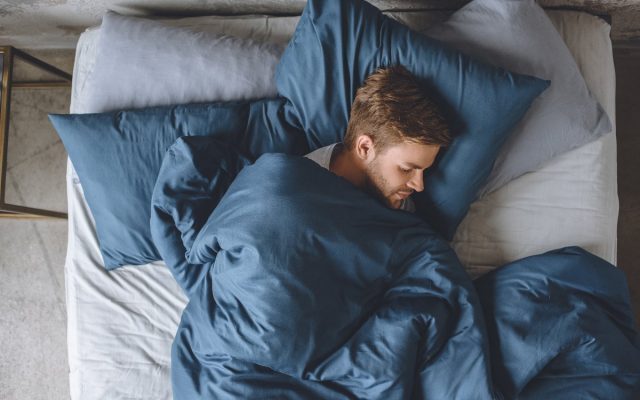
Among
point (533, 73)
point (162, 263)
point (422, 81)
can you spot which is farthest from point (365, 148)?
point (162, 263)

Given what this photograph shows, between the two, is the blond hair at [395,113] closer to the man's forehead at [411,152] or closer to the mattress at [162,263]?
the man's forehead at [411,152]

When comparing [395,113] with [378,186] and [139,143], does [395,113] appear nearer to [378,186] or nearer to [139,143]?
[378,186]

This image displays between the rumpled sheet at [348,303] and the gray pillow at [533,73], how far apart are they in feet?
0.80

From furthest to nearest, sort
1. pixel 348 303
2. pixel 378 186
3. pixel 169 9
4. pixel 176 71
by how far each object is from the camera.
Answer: pixel 169 9 → pixel 176 71 → pixel 378 186 → pixel 348 303

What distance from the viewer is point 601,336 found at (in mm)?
1071

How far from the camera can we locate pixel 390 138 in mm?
1099

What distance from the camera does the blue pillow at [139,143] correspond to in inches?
47.5

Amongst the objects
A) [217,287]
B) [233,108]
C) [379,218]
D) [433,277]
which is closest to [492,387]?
[433,277]

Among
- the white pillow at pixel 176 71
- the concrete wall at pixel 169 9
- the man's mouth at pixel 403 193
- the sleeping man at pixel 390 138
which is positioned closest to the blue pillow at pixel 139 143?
the white pillow at pixel 176 71

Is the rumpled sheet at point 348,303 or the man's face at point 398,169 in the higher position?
the man's face at point 398,169

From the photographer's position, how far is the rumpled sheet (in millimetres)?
985

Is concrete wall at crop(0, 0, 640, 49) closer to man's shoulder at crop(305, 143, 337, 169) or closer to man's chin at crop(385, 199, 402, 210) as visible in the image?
man's shoulder at crop(305, 143, 337, 169)

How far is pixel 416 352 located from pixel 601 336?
1.26 ft

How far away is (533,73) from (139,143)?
92 centimetres
